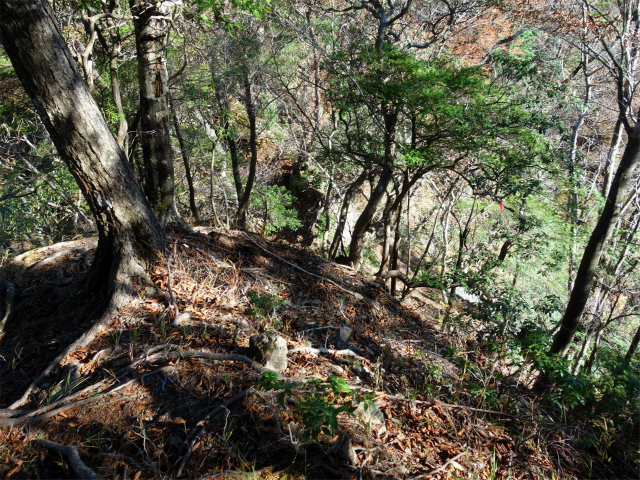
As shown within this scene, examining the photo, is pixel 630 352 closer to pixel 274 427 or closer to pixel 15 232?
pixel 274 427

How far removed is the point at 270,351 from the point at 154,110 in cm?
373

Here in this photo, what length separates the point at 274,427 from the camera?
250 cm

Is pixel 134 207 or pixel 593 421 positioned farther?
pixel 134 207

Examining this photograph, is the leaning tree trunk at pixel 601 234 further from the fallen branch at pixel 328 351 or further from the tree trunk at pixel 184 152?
the tree trunk at pixel 184 152

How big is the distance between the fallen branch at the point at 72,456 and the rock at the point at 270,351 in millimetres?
1285

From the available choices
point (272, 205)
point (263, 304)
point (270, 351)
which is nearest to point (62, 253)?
point (263, 304)

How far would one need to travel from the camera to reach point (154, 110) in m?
4.96

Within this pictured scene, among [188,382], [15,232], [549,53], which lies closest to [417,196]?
[549,53]

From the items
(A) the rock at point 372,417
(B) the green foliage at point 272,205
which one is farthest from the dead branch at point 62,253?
(B) the green foliage at point 272,205

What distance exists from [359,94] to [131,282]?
189 inches

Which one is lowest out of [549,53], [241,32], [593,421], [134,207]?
[593,421]

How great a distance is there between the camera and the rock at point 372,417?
8.76 ft

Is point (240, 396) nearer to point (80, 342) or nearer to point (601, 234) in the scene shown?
point (80, 342)

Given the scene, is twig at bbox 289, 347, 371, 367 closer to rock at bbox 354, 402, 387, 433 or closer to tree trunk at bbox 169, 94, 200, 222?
rock at bbox 354, 402, 387, 433
